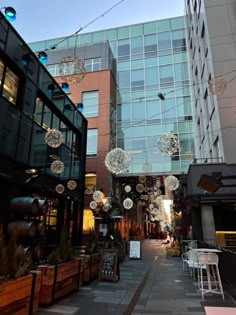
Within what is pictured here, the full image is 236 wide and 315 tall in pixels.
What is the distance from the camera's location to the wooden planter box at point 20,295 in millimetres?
3884

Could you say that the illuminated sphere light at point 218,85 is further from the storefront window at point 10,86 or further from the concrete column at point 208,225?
the storefront window at point 10,86

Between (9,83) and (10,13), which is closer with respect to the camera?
(10,13)

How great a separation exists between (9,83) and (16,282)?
7.95m

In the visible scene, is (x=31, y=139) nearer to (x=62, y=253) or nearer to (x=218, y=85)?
(x=62, y=253)

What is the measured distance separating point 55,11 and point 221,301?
9229 mm

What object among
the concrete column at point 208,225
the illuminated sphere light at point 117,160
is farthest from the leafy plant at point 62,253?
the concrete column at point 208,225

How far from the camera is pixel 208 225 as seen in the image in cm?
1089

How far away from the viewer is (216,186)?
22.4ft

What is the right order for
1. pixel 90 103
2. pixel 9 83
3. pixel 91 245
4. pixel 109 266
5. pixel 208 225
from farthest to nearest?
pixel 90 103 → pixel 208 225 → pixel 9 83 → pixel 91 245 → pixel 109 266

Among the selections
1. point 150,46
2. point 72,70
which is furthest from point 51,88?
point 150,46

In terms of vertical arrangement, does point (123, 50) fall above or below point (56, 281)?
above

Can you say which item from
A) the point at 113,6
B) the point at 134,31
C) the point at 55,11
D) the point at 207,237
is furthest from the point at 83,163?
the point at 134,31

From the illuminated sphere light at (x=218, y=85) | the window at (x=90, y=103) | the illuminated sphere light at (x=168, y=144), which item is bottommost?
the illuminated sphere light at (x=168, y=144)

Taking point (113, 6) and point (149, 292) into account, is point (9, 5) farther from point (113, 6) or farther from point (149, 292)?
point (149, 292)
